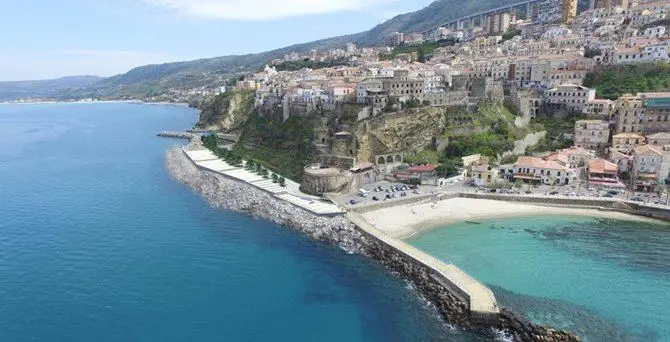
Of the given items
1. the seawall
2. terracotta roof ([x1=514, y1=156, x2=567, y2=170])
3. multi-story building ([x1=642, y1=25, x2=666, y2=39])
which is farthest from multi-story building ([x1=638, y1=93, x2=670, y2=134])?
multi-story building ([x1=642, y1=25, x2=666, y2=39])

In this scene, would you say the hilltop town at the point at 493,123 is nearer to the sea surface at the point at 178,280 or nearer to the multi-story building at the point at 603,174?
the multi-story building at the point at 603,174

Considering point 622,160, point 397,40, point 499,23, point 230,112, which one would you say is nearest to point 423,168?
point 622,160

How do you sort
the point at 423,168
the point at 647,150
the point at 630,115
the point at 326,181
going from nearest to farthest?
the point at 647,150, the point at 326,181, the point at 423,168, the point at 630,115

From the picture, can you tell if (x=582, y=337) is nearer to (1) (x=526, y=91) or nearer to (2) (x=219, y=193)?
(2) (x=219, y=193)

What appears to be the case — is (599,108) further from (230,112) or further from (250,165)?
(230,112)

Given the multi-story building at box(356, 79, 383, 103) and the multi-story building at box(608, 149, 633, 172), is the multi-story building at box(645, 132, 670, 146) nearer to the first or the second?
the multi-story building at box(608, 149, 633, 172)
